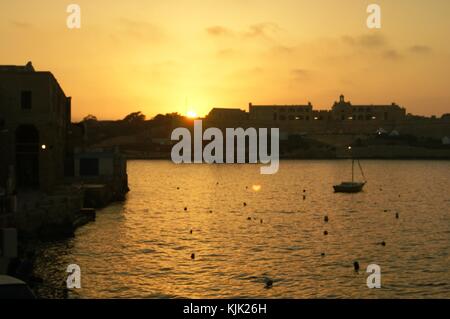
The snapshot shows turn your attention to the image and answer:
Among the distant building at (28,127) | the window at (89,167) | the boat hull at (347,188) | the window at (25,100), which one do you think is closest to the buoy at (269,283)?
the distant building at (28,127)

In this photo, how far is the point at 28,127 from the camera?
1929 inches

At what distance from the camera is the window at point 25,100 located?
48375mm

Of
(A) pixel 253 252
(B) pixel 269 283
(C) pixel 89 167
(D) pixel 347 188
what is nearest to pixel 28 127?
(C) pixel 89 167

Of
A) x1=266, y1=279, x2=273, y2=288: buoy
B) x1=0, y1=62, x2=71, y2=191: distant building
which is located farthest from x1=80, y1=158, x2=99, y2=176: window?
x1=266, y1=279, x2=273, y2=288: buoy

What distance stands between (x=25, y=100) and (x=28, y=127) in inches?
88.6

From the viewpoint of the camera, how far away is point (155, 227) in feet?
163

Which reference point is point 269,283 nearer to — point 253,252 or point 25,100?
point 253,252

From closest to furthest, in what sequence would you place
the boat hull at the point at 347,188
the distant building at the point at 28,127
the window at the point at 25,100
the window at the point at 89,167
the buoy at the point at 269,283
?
the buoy at the point at 269,283
the distant building at the point at 28,127
the window at the point at 25,100
the window at the point at 89,167
the boat hull at the point at 347,188

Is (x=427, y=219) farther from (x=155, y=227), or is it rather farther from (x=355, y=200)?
(x=155, y=227)

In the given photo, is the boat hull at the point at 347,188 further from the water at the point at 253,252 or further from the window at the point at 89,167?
the window at the point at 89,167

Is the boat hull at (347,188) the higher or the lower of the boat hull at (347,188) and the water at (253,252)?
the higher

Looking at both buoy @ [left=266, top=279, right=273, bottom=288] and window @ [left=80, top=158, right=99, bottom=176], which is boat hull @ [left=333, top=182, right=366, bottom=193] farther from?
buoy @ [left=266, top=279, right=273, bottom=288]
